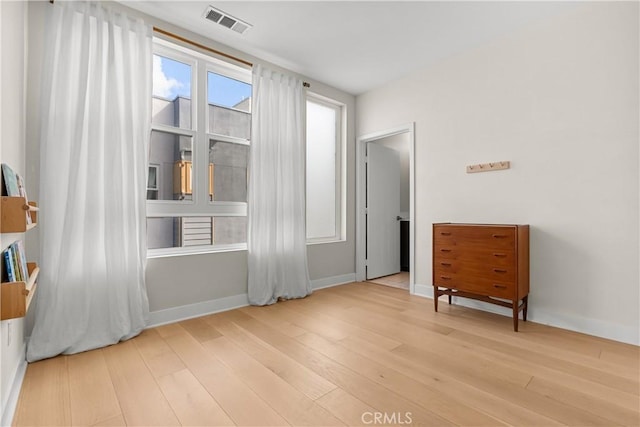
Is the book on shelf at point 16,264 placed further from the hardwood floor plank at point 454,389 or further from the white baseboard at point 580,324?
the white baseboard at point 580,324

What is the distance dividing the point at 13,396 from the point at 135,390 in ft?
1.88

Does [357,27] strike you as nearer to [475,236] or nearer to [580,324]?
[475,236]

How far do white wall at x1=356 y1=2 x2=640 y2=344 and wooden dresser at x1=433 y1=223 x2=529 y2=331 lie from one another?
0.30 m

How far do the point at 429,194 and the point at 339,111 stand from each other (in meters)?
1.82

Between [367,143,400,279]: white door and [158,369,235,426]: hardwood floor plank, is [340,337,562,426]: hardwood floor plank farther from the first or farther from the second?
[367,143,400,279]: white door

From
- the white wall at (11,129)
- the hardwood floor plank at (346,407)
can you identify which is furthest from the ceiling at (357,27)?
the hardwood floor plank at (346,407)

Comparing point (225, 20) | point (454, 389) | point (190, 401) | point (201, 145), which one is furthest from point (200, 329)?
point (225, 20)

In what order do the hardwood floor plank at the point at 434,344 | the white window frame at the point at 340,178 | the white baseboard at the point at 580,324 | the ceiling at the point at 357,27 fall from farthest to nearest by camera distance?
the white window frame at the point at 340,178
the ceiling at the point at 357,27
the white baseboard at the point at 580,324
the hardwood floor plank at the point at 434,344

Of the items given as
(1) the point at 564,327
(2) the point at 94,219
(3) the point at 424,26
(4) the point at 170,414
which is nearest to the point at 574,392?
(1) the point at 564,327

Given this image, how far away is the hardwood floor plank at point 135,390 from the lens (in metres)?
1.44

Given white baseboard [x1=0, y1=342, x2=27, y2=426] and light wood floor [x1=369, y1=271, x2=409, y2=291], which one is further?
light wood floor [x1=369, y1=271, x2=409, y2=291]

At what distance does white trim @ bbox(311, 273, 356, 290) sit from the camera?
3.91 m

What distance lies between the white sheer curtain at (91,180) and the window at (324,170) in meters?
2.04

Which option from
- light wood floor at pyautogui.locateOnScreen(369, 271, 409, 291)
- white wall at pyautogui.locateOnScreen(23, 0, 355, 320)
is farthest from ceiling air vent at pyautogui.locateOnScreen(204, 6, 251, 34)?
light wood floor at pyautogui.locateOnScreen(369, 271, 409, 291)
